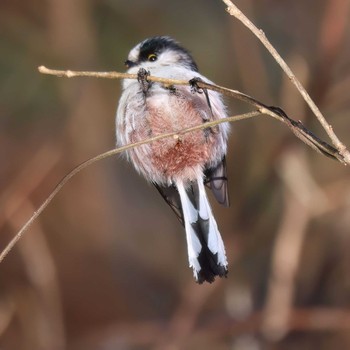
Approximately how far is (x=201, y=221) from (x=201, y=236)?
82mm

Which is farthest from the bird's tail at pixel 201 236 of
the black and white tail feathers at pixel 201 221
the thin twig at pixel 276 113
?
the thin twig at pixel 276 113

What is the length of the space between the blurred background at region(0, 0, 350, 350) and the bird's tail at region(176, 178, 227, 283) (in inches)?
66.8

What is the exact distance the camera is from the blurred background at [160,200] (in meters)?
4.57

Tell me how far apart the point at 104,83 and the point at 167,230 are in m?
1.11

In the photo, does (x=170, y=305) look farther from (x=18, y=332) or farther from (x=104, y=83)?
(x=104, y=83)

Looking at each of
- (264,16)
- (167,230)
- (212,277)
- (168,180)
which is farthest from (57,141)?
(212,277)

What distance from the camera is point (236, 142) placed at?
5.64 meters

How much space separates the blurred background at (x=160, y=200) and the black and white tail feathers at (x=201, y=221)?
1.61 metres

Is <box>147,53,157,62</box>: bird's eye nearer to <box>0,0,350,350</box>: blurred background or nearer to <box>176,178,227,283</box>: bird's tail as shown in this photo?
<box>176,178,227,283</box>: bird's tail

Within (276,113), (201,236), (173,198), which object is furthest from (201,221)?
(276,113)

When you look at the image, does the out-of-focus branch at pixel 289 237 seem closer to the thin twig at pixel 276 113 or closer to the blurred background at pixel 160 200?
the blurred background at pixel 160 200

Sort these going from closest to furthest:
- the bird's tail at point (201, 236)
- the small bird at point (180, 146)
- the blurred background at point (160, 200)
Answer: the bird's tail at point (201, 236), the small bird at point (180, 146), the blurred background at point (160, 200)

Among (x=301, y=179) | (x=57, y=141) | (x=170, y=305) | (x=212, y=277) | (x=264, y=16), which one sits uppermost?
(x=264, y=16)

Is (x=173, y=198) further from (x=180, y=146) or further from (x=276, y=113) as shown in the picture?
(x=276, y=113)
